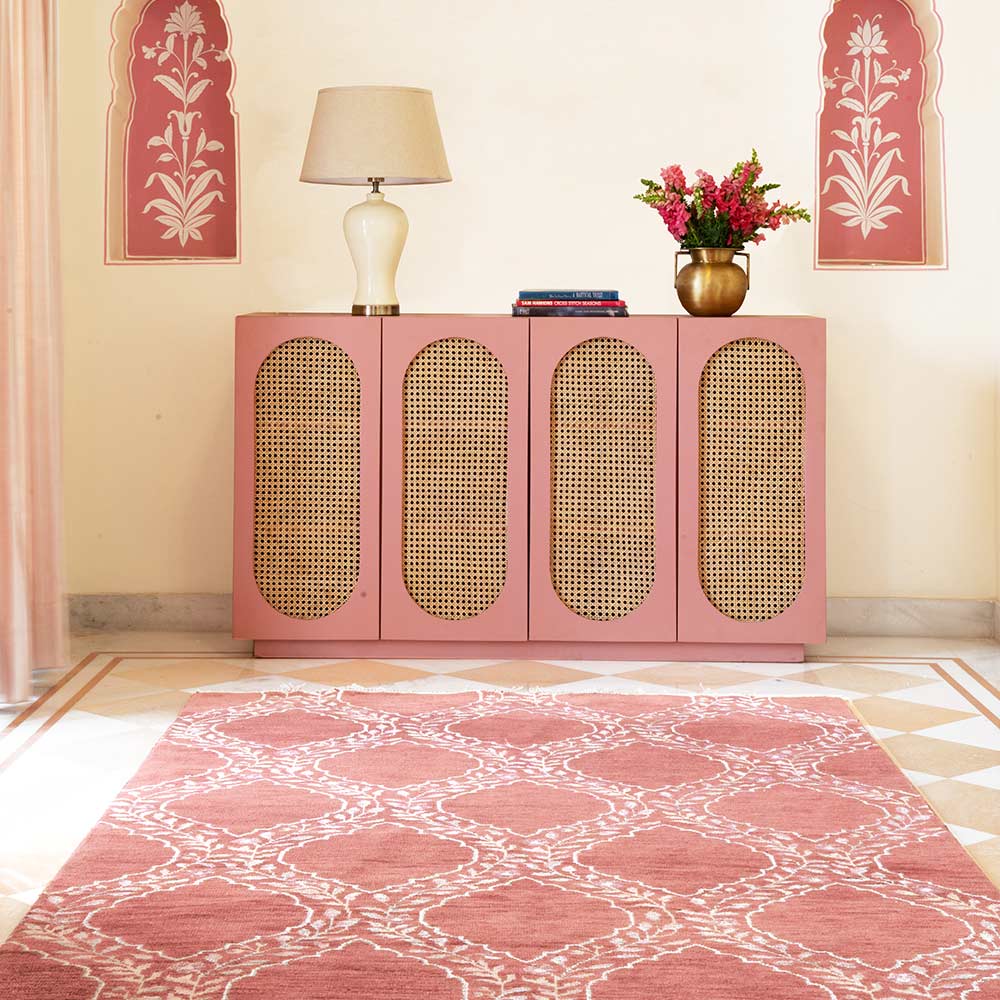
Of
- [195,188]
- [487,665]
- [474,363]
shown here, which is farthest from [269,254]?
[487,665]

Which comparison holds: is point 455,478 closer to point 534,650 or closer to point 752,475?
point 534,650

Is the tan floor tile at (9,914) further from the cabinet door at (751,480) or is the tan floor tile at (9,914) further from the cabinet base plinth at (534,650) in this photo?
the cabinet door at (751,480)

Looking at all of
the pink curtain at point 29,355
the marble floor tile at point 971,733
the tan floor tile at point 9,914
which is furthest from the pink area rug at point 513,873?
the pink curtain at point 29,355

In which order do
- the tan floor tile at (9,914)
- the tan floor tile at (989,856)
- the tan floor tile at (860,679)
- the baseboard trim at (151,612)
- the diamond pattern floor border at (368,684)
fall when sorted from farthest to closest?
the baseboard trim at (151,612) → the tan floor tile at (860,679) → the diamond pattern floor border at (368,684) → the tan floor tile at (989,856) → the tan floor tile at (9,914)

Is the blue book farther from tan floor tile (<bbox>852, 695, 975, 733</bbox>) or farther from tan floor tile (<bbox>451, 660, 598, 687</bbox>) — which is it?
tan floor tile (<bbox>852, 695, 975, 733</bbox>)

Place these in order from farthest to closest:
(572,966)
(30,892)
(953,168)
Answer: (953,168), (30,892), (572,966)

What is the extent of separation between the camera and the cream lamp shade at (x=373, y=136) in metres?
3.96

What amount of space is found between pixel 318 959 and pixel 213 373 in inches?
111

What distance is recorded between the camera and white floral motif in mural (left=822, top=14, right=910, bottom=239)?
14.8 feet

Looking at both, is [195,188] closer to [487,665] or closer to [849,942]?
[487,665]

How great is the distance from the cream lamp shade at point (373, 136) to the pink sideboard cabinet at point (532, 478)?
1.32ft

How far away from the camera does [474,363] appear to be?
13.3 feet

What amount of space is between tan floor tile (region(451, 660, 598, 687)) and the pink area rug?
1.43 feet

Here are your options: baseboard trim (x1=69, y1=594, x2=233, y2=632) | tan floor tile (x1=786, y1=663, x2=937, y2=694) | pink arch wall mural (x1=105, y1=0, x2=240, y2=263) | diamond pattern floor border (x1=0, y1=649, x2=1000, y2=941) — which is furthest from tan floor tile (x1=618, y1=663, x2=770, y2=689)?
pink arch wall mural (x1=105, y1=0, x2=240, y2=263)
